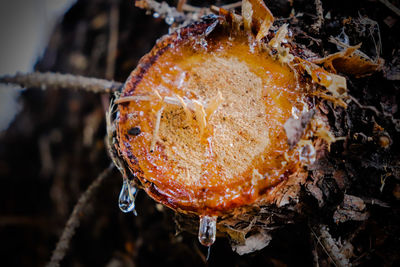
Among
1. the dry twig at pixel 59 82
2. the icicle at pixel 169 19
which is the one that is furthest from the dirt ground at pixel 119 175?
the dry twig at pixel 59 82

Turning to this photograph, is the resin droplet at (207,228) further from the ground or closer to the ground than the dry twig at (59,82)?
closer to the ground

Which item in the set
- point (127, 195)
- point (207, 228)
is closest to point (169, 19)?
point (127, 195)

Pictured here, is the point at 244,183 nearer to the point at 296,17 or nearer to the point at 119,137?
the point at 119,137

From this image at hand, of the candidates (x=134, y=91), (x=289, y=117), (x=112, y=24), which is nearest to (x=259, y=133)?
(x=289, y=117)

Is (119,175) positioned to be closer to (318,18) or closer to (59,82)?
(59,82)

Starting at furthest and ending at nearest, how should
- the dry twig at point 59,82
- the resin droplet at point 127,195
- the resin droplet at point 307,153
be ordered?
the dry twig at point 59,82, the resin droplet at point 127,195, the resin droplet at point 307,153

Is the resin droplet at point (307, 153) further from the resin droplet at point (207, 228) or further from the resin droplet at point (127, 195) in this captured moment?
the resin droplet at point (127, 195)
